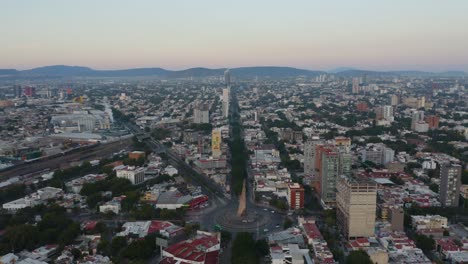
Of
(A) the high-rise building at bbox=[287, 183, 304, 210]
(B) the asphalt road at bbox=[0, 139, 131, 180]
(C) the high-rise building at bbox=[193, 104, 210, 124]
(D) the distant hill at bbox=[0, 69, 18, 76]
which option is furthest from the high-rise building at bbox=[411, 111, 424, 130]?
(D) the distant hill at bbox=[0, 69, 18, 76]

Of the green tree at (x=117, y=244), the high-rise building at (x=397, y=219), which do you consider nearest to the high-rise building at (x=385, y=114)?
the high-rise building at (x=397, y=219)

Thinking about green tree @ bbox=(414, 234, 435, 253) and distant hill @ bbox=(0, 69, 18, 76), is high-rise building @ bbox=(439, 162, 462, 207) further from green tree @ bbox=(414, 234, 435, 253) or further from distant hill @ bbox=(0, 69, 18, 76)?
distant hill @ bbox=(0, 69, 18, 76)

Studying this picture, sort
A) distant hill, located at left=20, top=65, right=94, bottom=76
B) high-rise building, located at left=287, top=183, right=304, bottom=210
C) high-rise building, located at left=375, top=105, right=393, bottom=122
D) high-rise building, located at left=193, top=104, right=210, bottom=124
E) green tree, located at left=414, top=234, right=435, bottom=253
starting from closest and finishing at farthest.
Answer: green tree, located at left=414, top=234, right=435, bottom=253, high-rise building, located at left=287, top=183, right=304, bottom=210, high-rise building, located at left=193, top=104, right=210, bottom=124, high-rise building, located at left=375, top=105, right=393, bottom=122, distant hill, located at left=20, top=65, right=94, bottom=76

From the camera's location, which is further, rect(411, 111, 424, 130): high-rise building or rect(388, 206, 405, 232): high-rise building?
rect(411, 111, 424, 130): high-rise building

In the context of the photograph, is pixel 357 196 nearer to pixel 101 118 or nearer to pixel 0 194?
pixel 0 194

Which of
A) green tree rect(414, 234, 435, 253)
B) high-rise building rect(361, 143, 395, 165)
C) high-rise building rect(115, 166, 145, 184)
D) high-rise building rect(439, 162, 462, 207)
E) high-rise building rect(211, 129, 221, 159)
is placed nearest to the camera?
green tree rect(414, 234, 435, 253)

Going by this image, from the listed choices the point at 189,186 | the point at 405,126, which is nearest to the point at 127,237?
the point at 189,186

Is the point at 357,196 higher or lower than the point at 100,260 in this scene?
higher

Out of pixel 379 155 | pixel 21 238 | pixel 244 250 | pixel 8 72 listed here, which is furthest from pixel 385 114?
pixel 8 72

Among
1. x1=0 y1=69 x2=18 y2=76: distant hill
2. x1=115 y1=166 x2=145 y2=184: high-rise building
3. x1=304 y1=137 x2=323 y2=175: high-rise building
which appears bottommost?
x1=115 y1=166 x2=145 y2=184: high-rise building
